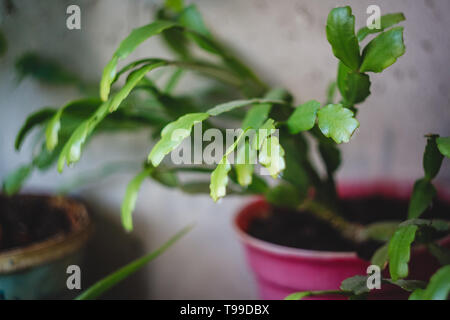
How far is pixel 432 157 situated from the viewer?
55cm

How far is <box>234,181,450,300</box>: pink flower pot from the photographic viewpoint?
2.17 ft

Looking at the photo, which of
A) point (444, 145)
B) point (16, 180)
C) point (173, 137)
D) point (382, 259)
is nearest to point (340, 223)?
point (382, 259)

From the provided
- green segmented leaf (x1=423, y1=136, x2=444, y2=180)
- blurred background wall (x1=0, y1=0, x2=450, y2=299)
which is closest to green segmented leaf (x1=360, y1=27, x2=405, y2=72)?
green segmented leaf (x1=423, y1=136, x2=444, y2=180)

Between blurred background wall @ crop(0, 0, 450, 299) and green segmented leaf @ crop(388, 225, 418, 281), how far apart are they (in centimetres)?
47

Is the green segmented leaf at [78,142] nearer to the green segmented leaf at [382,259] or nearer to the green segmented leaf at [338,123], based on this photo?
the green segmented leaf at [338,123]

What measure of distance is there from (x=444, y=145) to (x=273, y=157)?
0.71 feet

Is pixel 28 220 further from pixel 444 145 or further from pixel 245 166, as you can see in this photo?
pixel 444 145

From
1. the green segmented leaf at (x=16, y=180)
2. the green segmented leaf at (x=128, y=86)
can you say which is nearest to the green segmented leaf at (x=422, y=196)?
the green segmented leaf at (x=128, y=86)

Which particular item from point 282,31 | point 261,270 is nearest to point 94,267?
point 261,270

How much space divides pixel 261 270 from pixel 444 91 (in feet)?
1.79

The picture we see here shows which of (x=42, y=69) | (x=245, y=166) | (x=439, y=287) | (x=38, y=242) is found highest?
(x=42, y=69)

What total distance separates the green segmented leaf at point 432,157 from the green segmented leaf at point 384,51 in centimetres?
12

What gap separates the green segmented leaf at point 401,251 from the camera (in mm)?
499

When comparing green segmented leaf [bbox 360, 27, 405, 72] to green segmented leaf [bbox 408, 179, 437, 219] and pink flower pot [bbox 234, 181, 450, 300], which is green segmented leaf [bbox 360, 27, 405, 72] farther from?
pink flower pot [bbox 234, 181, 450, 300]
